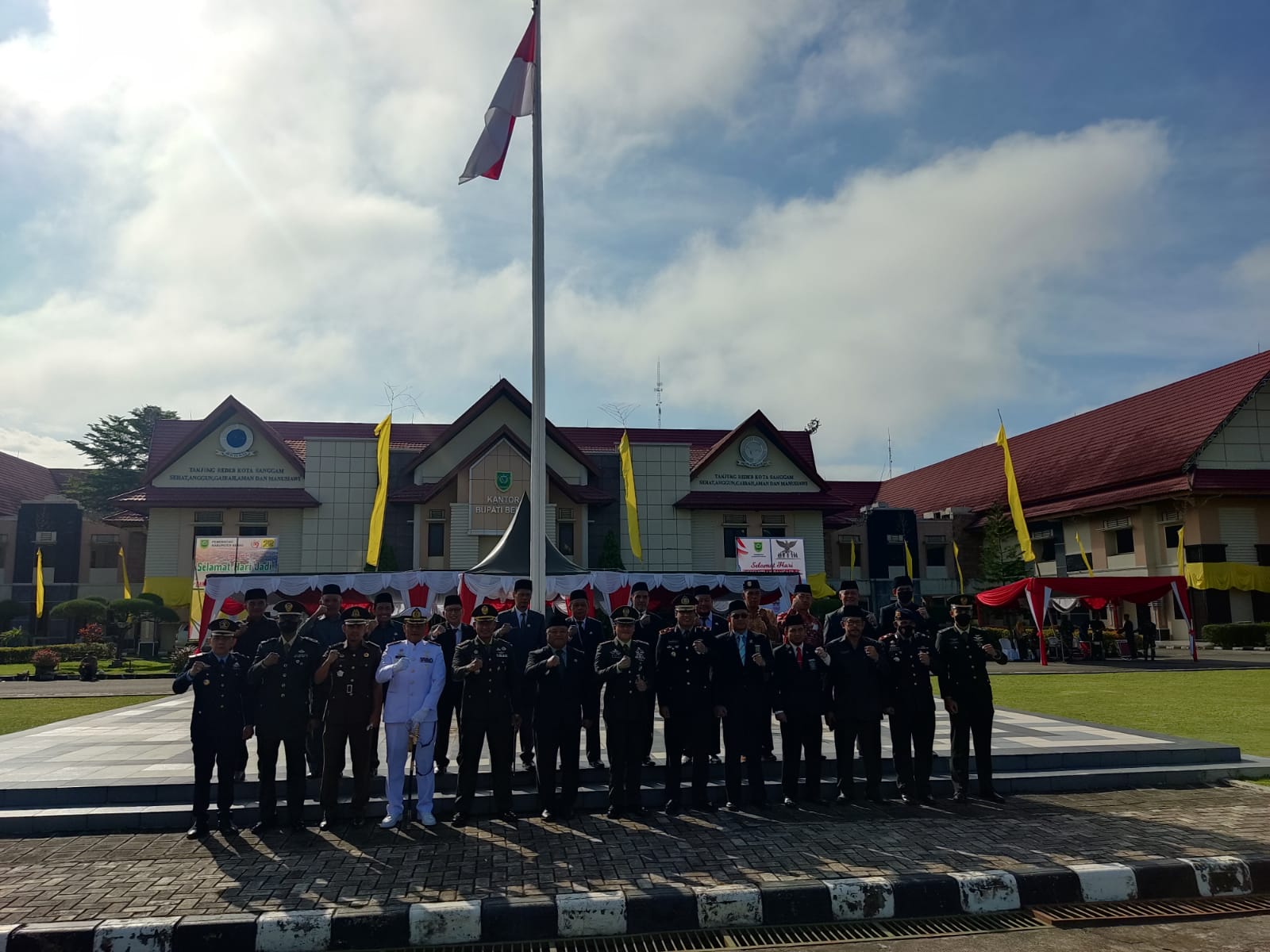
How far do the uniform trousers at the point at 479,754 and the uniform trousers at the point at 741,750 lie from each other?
2.02 m

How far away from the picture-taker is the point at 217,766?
7.09 m

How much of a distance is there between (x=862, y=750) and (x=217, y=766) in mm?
5811

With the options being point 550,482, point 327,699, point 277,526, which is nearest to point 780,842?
point 327,699

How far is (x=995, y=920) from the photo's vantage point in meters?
5.35

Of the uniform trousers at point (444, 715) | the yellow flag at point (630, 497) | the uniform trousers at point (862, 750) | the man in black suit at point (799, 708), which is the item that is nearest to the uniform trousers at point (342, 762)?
the uniform trousers at point (444, 715)

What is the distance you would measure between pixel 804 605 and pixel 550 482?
871 inches

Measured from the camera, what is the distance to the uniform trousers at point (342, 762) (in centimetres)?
727

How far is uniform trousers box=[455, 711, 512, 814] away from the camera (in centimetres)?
747

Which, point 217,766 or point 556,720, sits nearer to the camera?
point 217,766

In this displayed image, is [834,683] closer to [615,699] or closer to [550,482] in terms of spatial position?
[615,699]

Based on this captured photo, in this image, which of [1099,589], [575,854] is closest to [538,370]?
[575,854]

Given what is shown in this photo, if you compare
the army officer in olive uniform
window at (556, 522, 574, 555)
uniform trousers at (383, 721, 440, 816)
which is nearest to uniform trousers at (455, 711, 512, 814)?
the army officer in olive uniform

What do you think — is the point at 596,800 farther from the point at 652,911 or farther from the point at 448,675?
the point at 652,911

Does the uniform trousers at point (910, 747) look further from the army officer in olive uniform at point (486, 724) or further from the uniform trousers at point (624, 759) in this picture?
the army officer in olive uniform at point (486, 724)
